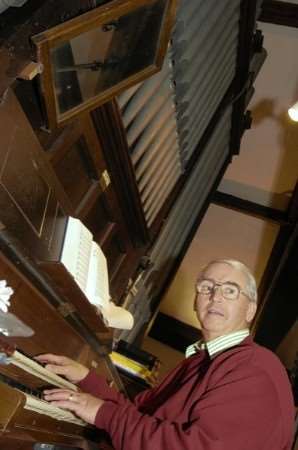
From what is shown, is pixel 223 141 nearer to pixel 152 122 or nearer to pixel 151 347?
pixel 152 122

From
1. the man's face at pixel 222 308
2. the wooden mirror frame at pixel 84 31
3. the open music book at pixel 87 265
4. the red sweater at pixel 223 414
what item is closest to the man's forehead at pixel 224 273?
the man's face at pixel 222 308

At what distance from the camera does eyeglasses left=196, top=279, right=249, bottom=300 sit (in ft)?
8.01

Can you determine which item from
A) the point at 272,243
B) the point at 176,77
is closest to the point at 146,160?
the point at 176,77

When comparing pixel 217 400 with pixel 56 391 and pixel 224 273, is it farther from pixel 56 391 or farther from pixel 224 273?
pixel 224 273

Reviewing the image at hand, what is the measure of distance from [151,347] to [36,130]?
7655 mm

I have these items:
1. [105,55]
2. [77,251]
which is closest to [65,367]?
[77,251]

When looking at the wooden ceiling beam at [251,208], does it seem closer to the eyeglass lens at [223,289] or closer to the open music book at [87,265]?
the eyeglass lens at [223,289]

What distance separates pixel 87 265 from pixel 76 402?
62 cm

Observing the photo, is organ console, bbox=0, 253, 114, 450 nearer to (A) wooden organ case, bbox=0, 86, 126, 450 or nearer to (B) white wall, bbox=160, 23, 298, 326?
(A) wooden organ case, bbox=0, 86, 126, 450

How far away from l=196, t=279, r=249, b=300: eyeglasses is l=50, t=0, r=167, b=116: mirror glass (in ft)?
3.98

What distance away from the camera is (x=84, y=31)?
161 centimetres

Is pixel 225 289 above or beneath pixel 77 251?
above

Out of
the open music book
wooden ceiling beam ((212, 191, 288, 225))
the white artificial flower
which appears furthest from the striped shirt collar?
wooden ceiling beam ((212, 191, 288, 225))

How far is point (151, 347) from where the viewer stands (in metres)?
9.00
